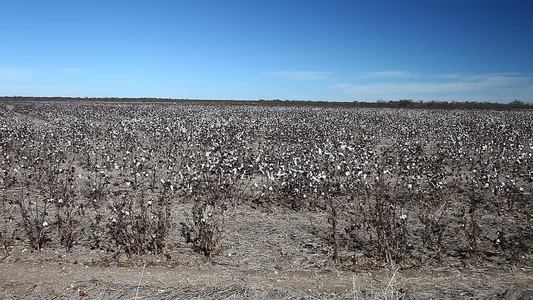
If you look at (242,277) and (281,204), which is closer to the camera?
(242,277)

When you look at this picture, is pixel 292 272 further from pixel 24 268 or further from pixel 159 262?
pixel 24 268

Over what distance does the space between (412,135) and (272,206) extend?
15.2 metres

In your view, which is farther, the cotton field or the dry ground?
the cotton field

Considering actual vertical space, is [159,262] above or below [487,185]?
below

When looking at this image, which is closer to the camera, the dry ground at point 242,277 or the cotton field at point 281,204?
the dry ground at point 242,277

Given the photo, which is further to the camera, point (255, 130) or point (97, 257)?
point (255, 130)

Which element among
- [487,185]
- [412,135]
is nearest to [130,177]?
[487,185]

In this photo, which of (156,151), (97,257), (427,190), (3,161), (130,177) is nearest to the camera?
(97,257)

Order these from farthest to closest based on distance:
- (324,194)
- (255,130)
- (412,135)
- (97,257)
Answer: (255,130) → (412,135) → (324,194) → (97,257)

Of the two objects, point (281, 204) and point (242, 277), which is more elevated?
point (281, 204)

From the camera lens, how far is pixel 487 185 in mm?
10297

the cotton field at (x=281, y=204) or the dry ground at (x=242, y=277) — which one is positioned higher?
the cotton field at (x=281, y=204)

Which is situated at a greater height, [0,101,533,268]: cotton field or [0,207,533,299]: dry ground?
[0,101,533,268]: cotton field

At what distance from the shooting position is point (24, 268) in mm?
6254
